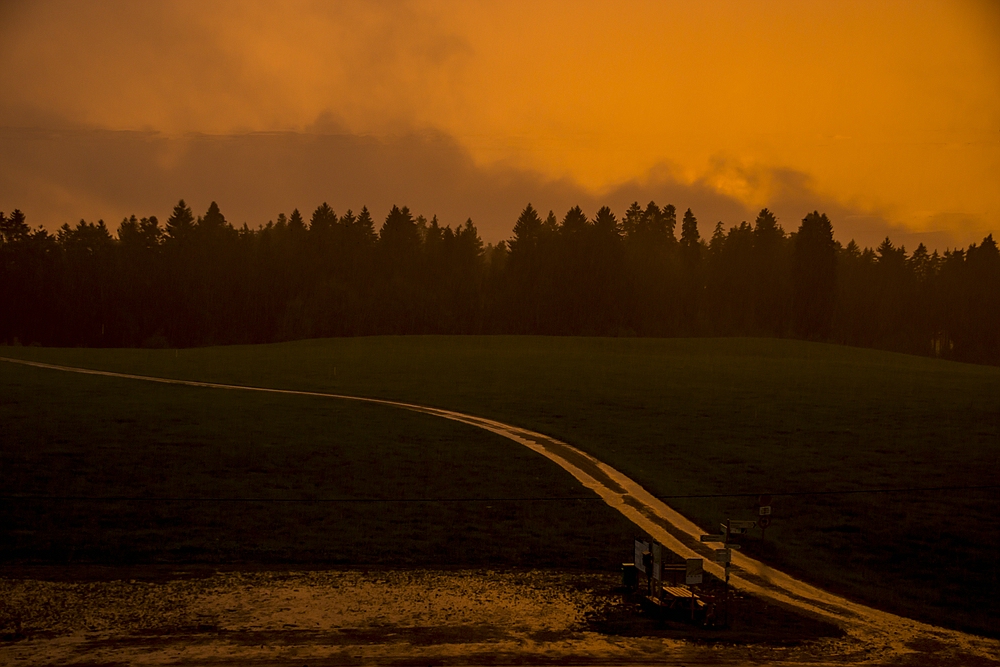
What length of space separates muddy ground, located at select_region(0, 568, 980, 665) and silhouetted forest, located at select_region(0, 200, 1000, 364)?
106m

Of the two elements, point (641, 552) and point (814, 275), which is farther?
point (814, 275)

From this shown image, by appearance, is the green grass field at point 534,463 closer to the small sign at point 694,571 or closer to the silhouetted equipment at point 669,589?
the silhouetted equipment at point 669,589

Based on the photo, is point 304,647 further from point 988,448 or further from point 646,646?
point 988,448

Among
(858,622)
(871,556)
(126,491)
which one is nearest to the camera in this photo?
(858,622)

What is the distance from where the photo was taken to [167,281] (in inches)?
4963

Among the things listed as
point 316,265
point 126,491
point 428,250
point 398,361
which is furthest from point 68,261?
point 126,491

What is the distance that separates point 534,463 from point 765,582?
40.7 feet

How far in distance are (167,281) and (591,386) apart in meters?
92.5

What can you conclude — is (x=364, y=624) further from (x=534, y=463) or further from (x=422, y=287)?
(x=422, y=287)

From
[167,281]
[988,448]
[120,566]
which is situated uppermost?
[167,281]

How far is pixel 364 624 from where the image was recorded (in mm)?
14469

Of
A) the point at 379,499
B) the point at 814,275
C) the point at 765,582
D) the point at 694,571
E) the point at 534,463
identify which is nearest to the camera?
the point at 694,571

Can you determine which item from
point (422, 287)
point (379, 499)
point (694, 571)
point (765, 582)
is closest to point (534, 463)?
point (379, 499)

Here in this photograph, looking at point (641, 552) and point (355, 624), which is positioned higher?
point (641, 552)
